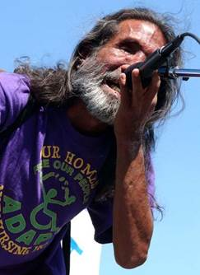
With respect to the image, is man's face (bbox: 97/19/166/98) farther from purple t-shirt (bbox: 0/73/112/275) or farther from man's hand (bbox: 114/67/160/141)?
purple t-shirt (bbox: 0/73/112/275)

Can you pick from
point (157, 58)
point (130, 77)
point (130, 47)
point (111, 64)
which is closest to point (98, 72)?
point (111, 64)

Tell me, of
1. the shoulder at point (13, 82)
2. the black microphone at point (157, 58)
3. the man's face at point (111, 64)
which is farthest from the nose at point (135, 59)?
the black microphone at point (157, 58)

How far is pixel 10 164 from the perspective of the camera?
2.60m

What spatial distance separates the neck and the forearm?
0.19 metres

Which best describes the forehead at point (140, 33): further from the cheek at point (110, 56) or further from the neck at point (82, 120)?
the neck at point (82, 120)

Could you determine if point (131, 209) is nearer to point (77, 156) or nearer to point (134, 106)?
point (77, 156)

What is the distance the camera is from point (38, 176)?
2633 mm

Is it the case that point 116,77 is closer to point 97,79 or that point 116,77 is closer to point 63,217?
point 97,79

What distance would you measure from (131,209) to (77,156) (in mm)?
306

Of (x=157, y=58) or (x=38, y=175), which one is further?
(x=38, y=175)

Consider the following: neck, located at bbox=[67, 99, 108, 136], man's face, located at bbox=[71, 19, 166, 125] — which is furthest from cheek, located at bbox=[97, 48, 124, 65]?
neck, located at bbox=[67, 99, 108, 136]

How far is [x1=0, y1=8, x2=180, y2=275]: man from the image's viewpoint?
102 inches

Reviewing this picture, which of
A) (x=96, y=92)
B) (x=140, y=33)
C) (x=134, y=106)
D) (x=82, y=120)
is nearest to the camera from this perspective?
(x=134, y=106)

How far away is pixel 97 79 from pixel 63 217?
588mm
